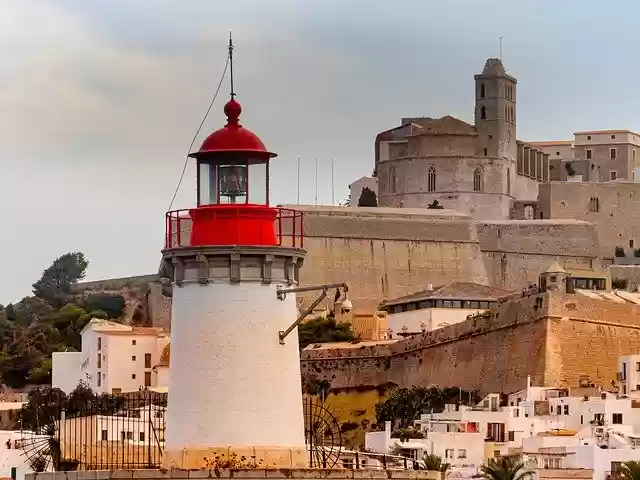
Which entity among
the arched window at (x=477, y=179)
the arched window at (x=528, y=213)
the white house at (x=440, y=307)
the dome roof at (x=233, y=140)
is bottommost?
the dome roof at (x=233, y=140)

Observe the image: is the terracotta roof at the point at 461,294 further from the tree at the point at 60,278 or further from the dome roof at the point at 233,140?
the dome roof at the point at 233,140

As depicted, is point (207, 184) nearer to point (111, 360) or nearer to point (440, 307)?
point (111, 360)

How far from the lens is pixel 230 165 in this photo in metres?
14.7

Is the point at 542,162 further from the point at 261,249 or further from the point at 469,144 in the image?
the point at 261,249

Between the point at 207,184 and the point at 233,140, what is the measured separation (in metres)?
0.34

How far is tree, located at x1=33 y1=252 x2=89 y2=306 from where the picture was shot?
9356 centimetres

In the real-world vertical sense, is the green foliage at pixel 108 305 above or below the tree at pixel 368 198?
below

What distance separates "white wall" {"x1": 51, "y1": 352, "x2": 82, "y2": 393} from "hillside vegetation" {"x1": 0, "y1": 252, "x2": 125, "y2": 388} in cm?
539

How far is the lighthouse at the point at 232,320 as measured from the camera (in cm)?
1441

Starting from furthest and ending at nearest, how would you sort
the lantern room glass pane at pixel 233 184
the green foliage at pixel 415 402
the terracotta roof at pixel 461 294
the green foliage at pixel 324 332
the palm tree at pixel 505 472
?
the terracotta roof at pixel 461 294 < the green foliage at pixel 324 332 < the green foliage at pixel 415 402 < the palm tree at pixel 505 472 < the lantern room glass pane at pixel 233 184

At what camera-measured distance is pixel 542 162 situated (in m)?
108

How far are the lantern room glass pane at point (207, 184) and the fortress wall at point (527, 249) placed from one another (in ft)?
251

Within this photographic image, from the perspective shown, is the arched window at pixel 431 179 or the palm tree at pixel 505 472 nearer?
the palm tree at pixel 505 472

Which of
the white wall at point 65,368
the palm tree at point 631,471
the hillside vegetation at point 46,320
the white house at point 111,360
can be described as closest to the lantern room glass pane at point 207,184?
the palm tree at point 631,471
